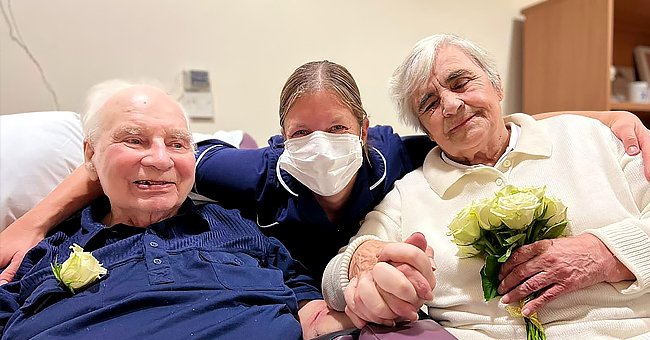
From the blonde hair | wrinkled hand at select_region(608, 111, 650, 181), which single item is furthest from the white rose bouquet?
the blonde hair

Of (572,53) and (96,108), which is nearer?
(96,108)

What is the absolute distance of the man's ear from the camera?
4.39 ft

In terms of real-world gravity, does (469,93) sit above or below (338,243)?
above

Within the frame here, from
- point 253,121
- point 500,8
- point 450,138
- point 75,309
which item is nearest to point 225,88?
point 253,121

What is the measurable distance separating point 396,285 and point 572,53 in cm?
204

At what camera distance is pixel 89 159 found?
136 cm

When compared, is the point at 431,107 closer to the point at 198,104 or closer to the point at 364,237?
the point at 364,237

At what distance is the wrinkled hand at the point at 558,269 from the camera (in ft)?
3.62

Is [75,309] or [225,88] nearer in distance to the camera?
[75,309]

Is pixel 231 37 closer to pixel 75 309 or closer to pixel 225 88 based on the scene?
pixel 225 88

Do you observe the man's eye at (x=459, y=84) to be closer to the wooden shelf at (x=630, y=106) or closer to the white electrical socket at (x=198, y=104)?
the white electrical socket at (x=198, y=104)

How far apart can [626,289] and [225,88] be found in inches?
60.5

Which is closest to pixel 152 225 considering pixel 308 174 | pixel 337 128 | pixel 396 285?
pixel 308 174

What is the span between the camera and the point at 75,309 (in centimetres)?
110
